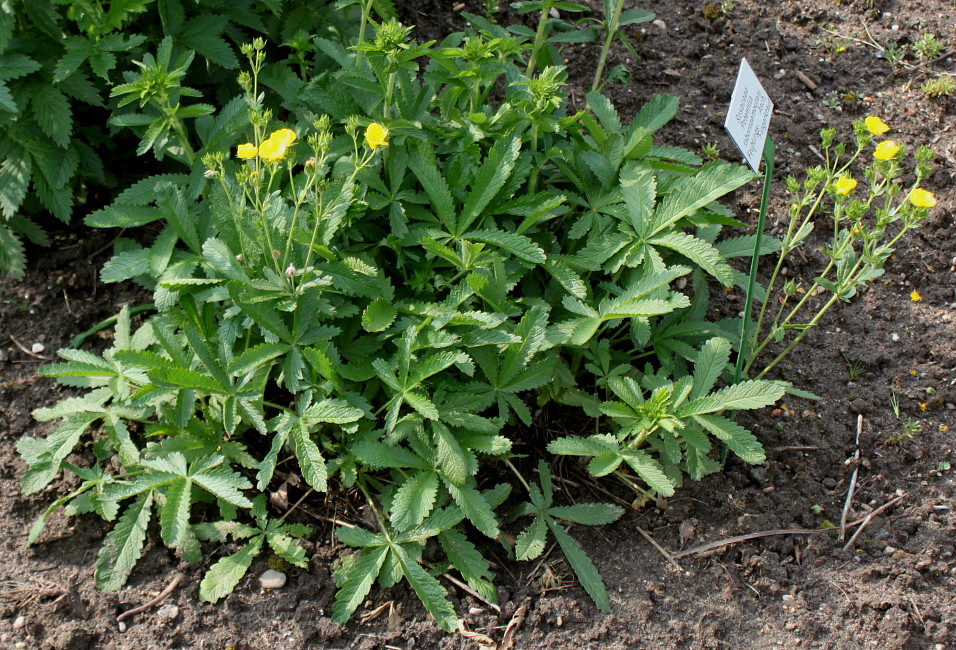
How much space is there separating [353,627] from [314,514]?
1.20ft

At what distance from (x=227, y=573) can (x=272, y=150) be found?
109 cm

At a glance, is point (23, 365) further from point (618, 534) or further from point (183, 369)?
point (618, 534)

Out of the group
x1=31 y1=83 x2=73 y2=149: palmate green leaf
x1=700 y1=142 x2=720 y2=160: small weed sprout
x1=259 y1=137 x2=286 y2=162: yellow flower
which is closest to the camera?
x1=259 y1=137 x2=286 y2=162: yellow flower

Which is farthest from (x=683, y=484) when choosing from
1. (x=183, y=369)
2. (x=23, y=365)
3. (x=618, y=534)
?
(x=23, y=365)

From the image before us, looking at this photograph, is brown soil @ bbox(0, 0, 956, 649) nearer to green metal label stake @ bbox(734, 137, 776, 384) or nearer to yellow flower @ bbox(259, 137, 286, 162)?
green metal label stake @ bbox(734, 137, 776, 384)

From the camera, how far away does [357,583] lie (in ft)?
7.02

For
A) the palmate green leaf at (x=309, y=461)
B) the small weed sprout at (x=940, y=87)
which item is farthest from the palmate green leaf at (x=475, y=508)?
the small weed sprout at (x=940, y=87)

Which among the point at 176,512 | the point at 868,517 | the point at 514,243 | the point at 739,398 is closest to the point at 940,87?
the point at 868,517

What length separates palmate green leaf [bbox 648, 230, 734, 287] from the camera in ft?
7.63

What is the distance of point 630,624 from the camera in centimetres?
219

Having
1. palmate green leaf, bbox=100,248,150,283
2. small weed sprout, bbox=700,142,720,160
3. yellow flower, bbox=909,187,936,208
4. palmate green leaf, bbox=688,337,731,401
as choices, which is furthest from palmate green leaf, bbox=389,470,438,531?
small weed sprout, bbox=700,142,720,160

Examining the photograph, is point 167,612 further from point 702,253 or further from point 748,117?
point 748,117

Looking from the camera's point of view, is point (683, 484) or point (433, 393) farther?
point (683, 484)

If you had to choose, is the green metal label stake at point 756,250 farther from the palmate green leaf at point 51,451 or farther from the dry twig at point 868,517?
the palmate green leaf at point 51,451
